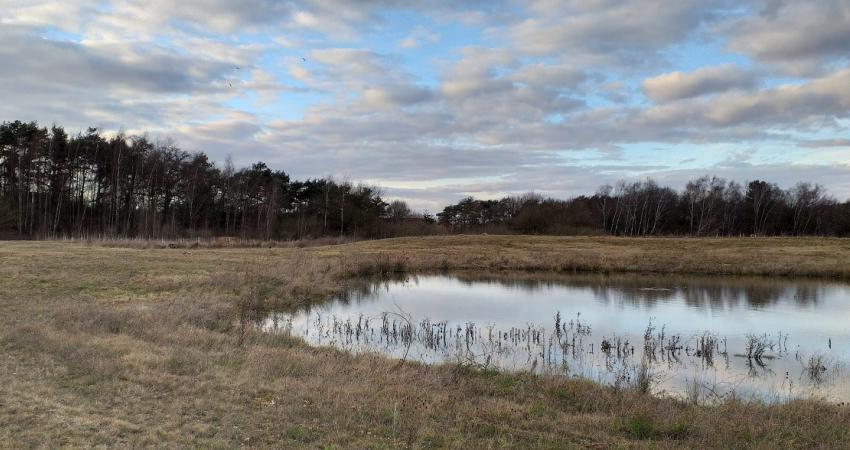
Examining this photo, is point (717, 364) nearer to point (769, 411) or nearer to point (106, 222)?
point (769, 411)

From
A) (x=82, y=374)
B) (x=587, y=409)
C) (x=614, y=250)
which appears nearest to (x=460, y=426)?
(x=587, y=409)

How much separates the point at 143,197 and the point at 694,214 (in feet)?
229

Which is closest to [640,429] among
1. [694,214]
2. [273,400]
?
[273,400]

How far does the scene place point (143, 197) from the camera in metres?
63.3

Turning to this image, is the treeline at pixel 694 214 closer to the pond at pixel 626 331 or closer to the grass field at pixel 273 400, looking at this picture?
the pond at pixel 626 331

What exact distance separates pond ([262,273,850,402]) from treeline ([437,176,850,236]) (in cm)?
4501

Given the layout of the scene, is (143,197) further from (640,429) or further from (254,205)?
(640,429)

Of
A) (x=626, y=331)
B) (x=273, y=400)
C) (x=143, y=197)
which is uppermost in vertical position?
(x=143, y=197)

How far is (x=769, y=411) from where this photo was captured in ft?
25.6

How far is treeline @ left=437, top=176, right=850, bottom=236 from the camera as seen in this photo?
74.3m

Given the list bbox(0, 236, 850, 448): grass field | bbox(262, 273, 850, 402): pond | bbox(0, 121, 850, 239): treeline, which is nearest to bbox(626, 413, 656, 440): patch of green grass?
bbox(0, 236, 850, 448): grass field

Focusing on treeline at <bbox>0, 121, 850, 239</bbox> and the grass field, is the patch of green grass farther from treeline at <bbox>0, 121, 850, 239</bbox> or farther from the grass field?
treeline at <bbox>0, 121, 850, 239</bbox>

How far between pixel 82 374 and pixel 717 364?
1198cm

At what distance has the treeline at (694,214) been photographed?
74.3 m
